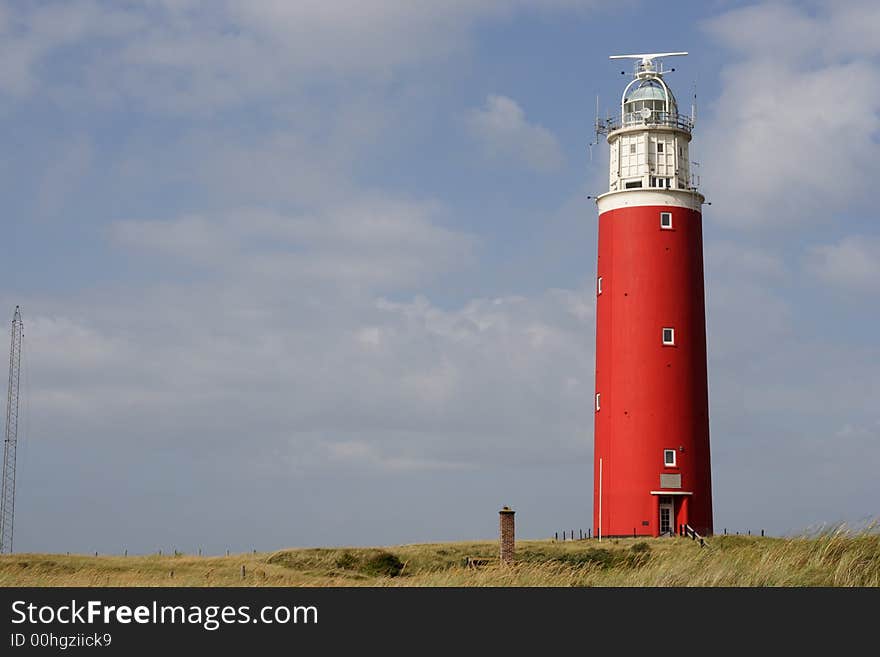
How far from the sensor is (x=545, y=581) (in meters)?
28.6

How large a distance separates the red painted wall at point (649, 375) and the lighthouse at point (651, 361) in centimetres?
4

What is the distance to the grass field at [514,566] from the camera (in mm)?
28141

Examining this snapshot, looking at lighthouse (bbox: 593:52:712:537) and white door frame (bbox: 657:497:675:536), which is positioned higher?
lighthouse (bbox: 593:52:712:537)

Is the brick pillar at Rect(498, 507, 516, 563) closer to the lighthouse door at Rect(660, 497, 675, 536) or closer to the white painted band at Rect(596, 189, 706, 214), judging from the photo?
the lighthouse door at Rect(660, 497, 675, 536)

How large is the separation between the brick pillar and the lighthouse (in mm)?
10167

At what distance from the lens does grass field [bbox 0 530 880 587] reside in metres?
28.1

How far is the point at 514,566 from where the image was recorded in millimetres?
32562

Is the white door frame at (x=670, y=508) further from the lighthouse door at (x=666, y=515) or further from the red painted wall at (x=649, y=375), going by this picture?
the red painted wall at (x=649, y=375)

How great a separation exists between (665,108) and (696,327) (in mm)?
10579

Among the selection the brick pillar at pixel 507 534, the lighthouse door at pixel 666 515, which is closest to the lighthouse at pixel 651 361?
the lighthouse door at pixel 666 515

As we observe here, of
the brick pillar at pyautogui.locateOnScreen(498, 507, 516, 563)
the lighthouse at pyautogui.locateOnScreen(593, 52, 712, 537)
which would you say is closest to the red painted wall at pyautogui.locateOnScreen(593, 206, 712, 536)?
the lighthouse at pyautogui.locateOnScreen(593, 52, 712, 537)

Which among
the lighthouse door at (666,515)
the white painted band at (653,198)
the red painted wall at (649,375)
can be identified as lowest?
the lighthouse door at (666,515)
